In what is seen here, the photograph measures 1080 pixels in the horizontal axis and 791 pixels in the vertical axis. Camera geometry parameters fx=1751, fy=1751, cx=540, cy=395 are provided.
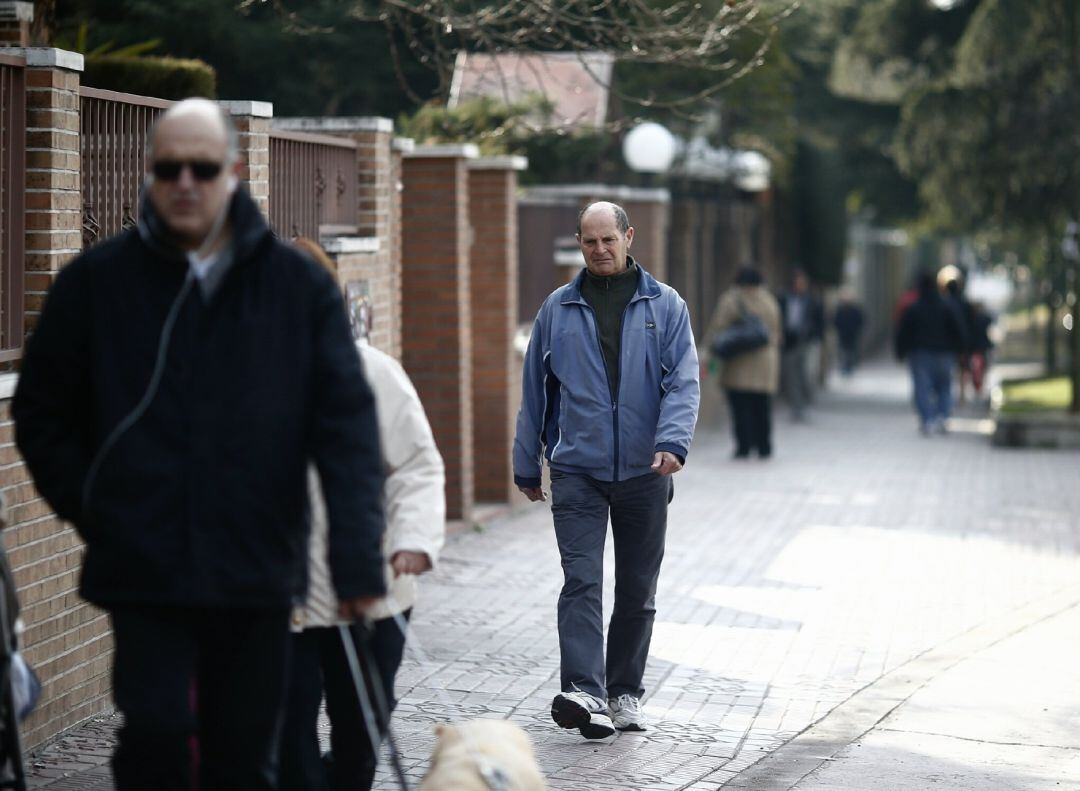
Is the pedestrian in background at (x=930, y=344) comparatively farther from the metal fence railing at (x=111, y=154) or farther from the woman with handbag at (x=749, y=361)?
the metal fence railing at (x=111, y=154)

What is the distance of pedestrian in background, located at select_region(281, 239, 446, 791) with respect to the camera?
4238 mm

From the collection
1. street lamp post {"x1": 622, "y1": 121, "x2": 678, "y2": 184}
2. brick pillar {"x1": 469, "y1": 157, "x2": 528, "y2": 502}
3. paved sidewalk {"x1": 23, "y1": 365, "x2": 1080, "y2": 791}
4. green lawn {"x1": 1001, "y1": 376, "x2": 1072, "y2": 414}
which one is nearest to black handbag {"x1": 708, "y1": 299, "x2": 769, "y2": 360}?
street lamp post {"x1": 622, "y1": 121, "x2": 678, "y2": 184}

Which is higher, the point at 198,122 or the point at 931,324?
the point at 198,122

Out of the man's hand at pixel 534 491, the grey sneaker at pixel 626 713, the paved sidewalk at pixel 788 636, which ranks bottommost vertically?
the paved sidewalk at pixel 788 636

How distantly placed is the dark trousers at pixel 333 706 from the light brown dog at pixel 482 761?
323 mm

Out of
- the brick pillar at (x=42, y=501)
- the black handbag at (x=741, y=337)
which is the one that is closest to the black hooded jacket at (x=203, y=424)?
the brick pillar at (x=42, y=501)

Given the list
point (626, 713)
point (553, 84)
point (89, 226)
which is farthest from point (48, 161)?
point (553, 84)

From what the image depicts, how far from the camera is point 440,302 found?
38.3ft

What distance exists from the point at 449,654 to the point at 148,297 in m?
4.33

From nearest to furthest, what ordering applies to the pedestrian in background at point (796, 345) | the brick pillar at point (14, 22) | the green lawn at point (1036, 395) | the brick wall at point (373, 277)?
1. the brick pillar at point (14, 22)
2. the brick wall at point (373, 277)
3. the green lawn at point (1036, 395)
4. the pedestrian in background at point (796, 345)

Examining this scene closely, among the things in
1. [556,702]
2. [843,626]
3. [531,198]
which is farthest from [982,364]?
[556,702]

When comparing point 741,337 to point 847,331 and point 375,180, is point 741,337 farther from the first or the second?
point 847,331

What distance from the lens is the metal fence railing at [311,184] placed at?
27.7ft

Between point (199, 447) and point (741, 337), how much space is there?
42.8ft
